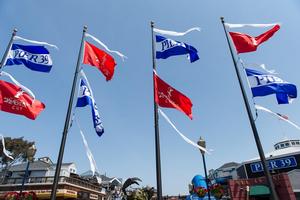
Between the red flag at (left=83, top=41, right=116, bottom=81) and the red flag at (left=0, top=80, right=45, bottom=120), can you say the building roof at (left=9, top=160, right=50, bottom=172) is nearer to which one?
the red flag at (left=0, top=80, right=45, bottom=120)

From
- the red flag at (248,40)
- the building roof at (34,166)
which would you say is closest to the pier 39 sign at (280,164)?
the red flag at (248,40)

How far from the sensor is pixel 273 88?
9.92 meters

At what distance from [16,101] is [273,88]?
11.0 metres

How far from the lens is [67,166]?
42.9 meters

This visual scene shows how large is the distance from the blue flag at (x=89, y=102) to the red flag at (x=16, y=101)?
201 cm

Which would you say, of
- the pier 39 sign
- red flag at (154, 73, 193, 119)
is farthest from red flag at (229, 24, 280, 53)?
the pier 39 sign

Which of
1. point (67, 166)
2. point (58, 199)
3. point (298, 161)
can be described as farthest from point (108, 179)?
point (298, 161)

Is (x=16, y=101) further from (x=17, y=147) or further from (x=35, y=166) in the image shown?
(x=17, y=147)

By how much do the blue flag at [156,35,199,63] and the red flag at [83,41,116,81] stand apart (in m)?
2.42

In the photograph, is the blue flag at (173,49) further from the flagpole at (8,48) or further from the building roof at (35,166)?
the building roof at (35,166)

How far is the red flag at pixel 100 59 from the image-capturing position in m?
11.1

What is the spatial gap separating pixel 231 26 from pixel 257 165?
1131 inches

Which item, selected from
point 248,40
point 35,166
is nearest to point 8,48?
point 248,40

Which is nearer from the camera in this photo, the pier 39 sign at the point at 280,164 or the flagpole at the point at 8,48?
the flagpole at the point at 8,48
